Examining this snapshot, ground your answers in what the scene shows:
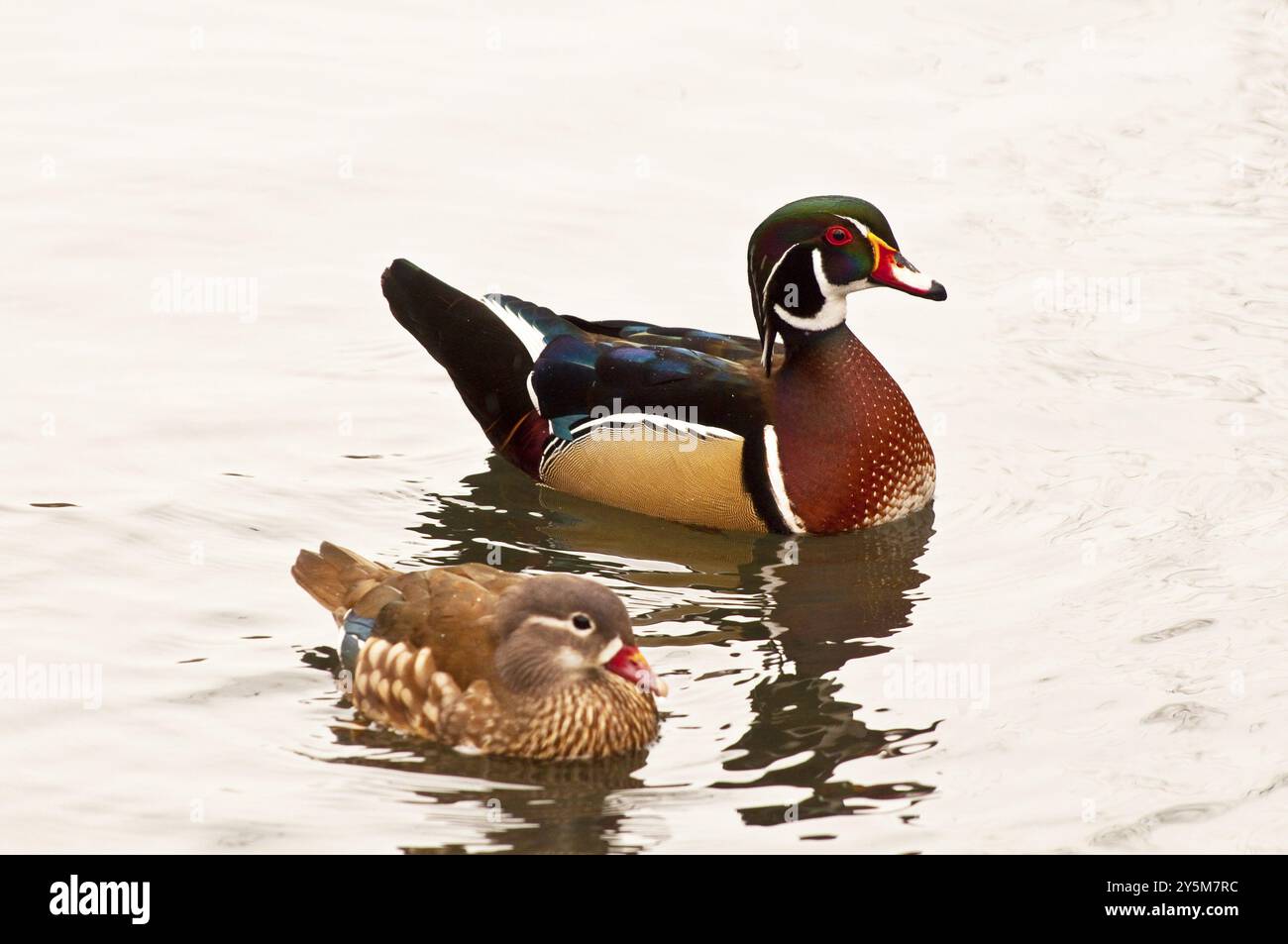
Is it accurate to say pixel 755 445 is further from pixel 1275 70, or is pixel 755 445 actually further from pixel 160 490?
pixel 1275 70

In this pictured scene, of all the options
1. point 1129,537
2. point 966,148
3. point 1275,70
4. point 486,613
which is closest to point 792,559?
point 1129,537

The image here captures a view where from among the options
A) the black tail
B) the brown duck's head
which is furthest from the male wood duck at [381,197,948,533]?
the brown duck's head

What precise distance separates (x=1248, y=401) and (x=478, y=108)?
5930 mm

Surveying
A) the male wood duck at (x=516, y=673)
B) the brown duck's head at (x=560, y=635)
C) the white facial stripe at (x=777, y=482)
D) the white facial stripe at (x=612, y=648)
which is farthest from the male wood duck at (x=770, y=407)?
the white facial stripe at (x=612, y=648)

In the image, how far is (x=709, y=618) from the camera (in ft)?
31.7

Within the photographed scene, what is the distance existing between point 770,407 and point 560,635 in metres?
2.80

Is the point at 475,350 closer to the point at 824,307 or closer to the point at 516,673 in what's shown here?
the point at 824,307

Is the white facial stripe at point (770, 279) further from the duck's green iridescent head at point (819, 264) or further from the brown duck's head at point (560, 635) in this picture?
the brown duck's head at point (560, 635)

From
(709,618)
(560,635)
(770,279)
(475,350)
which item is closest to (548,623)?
(560,635)

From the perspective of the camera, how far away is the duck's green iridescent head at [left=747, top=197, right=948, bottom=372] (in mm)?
10695

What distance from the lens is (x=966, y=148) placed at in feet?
48.4

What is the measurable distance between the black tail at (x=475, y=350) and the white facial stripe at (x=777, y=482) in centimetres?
127

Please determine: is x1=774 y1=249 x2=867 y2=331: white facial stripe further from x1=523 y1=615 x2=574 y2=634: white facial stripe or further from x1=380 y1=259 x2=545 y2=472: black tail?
x1=523 y1=615 x2=574 y2=634: white facial stripe

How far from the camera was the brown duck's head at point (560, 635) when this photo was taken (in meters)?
8.21
